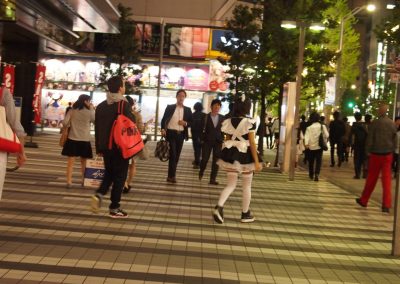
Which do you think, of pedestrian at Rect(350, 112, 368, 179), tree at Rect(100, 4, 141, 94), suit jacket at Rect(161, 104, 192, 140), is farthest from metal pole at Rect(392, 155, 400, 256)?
tree at Rect(100, 4, 141, 94)

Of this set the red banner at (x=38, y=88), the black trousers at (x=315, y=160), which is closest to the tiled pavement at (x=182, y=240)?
the black trousers at (x=315, y=160)

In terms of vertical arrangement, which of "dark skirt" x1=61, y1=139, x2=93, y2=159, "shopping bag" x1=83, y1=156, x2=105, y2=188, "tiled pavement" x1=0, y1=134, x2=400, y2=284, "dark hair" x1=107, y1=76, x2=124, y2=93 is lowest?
"tiled pavement" x1=0, y1=134, x2=400, y2=284

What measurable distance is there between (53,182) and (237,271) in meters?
7.18

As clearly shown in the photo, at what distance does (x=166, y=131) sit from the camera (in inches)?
587

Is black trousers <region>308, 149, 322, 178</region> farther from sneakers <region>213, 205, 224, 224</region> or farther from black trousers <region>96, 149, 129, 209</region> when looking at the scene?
black trousers <region>96, 149, 129, 209</region>

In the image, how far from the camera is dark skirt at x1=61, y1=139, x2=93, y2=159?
12414mm

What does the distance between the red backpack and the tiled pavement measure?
1001 millimetres

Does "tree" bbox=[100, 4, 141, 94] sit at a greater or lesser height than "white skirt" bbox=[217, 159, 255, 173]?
greater

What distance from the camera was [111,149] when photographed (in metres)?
9.35

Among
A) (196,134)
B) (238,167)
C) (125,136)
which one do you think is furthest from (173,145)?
(196,134)

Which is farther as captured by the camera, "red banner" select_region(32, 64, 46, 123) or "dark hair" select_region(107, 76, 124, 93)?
"red banner" select_region(32, 64, 46, 123)

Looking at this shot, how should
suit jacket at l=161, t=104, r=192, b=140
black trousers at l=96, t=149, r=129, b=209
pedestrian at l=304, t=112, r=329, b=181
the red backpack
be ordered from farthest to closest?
pedestrian at l=304, t=112, r=329, b=181 → suit jacket at l=161, t=104, r=192, b=140 → black trousers at l=96, t=149, r=129, b=209 → the red backpack

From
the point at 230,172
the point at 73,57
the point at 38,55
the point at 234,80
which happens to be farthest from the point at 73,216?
the point at 73,57

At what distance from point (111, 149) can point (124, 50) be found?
2625 centimetres
